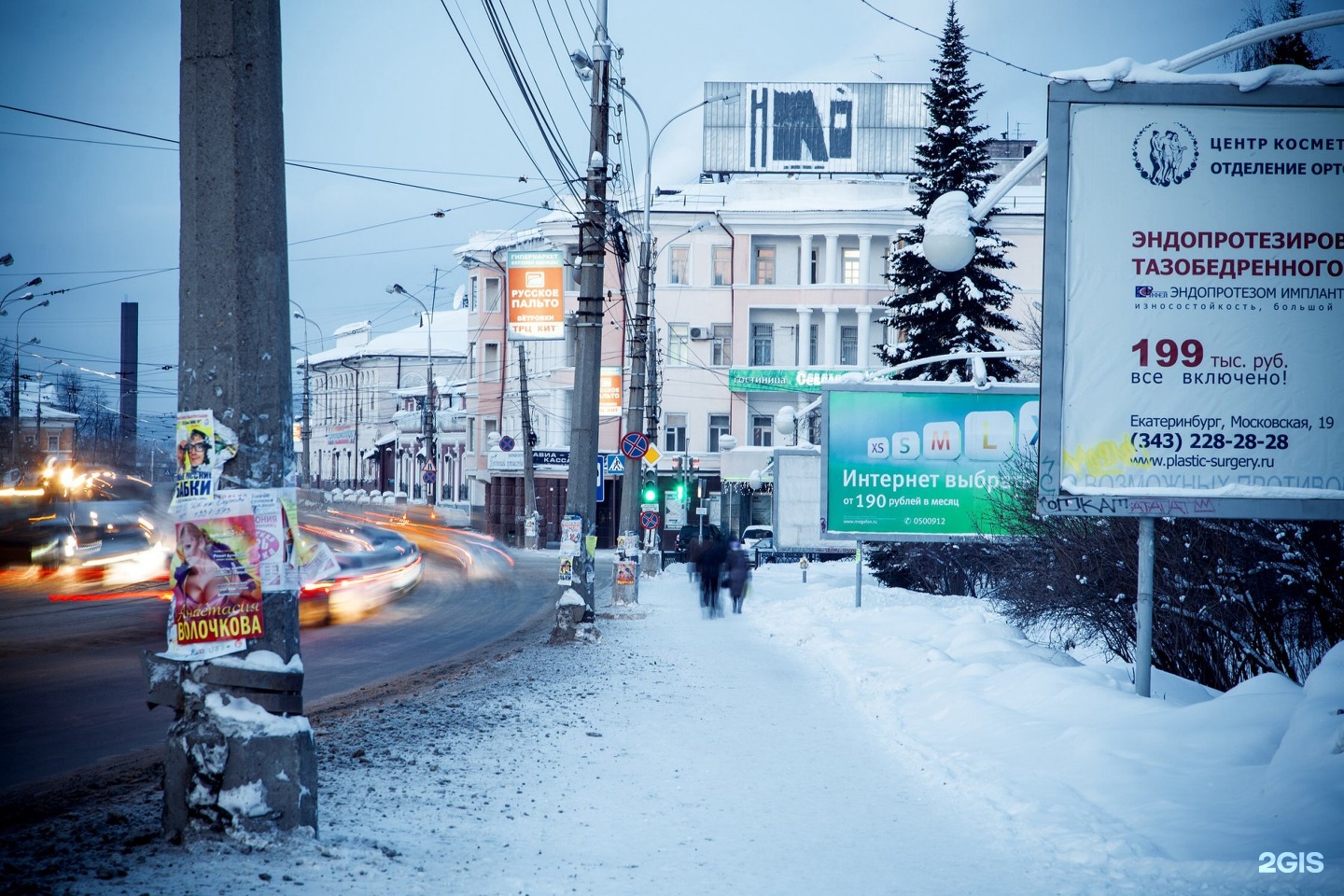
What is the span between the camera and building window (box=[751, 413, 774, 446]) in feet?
177

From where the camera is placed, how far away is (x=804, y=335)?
53.5m

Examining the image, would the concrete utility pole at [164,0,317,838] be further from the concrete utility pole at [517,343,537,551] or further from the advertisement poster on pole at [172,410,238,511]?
the concrete utility pole at [517,343,537,551]

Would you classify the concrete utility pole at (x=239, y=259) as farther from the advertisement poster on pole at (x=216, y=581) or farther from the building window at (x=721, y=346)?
the building window at (x=721, y=346)

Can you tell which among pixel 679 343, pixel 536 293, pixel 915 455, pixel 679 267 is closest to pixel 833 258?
pixel 679 267

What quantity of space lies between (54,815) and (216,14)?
4.67 metres

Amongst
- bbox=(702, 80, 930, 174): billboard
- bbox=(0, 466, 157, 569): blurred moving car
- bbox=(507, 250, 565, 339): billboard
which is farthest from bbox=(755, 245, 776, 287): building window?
bbox=(507, 250, 565, 339): billboard

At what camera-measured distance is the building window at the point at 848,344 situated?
54469 mm

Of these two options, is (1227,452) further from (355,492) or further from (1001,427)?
(355,492)

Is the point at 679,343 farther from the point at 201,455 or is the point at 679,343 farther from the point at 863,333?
the point at 201,455

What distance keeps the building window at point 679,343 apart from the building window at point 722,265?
273cm

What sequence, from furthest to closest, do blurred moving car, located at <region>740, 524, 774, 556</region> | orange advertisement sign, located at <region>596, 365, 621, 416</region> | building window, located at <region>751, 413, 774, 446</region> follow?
building window, located at <region>751, 413, 774, 446</region>, blurred moving car, located at <region>740, 524, 774, 556</region>, orange advertisement sign, located at <region>596, 365, 621, 416</region>

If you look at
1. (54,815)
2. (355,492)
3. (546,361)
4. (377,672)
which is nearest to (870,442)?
(377,672)

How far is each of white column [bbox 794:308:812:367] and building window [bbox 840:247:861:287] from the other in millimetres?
2403

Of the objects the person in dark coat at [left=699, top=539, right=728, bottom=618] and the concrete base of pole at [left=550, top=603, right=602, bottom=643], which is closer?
the concrete base of pole at [left=550, top=603, right=602, bottom=643]
